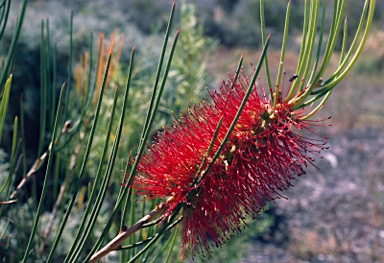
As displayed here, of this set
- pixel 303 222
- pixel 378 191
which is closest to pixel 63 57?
pixel 303 222

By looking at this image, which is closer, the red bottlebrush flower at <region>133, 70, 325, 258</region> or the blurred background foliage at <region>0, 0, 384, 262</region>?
the red bottlebrush flower at <region>133, 70, 325, 258</region>

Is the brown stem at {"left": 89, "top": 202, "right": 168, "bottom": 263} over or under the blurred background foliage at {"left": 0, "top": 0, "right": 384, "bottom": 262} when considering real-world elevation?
over

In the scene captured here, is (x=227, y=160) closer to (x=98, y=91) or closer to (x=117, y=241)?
(x=117, y=241)

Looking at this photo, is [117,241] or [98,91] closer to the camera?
[117,241]

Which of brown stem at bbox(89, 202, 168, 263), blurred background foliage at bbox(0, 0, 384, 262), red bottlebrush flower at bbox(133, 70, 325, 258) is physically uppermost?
red bottlebrush flower at bbox(133, 70, 325, 258)

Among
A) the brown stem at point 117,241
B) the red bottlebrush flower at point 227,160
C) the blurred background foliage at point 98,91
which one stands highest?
the red bottlebrush flower at point 227,160

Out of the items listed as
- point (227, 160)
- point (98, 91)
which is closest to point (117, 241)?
point (227, 160)
